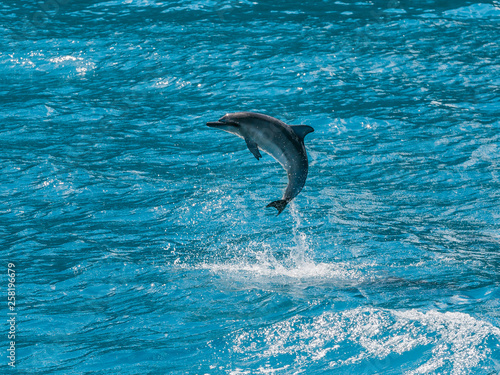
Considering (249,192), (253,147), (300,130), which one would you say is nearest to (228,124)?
(253,147)

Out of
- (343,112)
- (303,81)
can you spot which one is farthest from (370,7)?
(343,112)

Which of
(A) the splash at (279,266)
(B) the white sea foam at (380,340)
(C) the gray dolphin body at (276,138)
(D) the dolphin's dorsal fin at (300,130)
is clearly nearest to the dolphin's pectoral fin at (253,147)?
(C) the gray dolphin body at (276,138)

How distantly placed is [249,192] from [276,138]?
4.04 meters

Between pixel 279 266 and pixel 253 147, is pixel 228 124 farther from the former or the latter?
pixel 279 266

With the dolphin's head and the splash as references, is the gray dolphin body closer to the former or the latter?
the dolphin's head

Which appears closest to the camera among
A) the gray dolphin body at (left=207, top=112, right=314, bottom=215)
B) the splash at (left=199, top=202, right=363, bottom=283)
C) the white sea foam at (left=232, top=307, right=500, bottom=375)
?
the gray dolphin body at (left=207, top=112, right=314, bottom=215)

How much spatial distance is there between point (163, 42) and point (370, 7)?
563 centimetres

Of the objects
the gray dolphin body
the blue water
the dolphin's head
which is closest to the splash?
the blue water

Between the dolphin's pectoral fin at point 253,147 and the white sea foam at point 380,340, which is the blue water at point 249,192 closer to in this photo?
the white sea foam at point 380,340

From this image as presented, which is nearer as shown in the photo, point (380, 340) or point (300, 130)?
point (300, 130)

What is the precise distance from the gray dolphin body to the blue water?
1423 millimetres

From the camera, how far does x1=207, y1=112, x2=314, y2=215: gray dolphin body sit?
571 centimetres

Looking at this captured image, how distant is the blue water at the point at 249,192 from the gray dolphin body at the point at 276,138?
4.67 feet

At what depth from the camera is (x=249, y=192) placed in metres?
9.77
